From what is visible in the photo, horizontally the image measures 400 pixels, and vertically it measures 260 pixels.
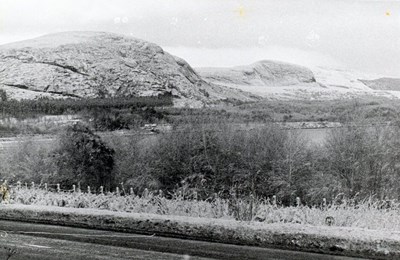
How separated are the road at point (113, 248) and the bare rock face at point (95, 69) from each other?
30899 mm

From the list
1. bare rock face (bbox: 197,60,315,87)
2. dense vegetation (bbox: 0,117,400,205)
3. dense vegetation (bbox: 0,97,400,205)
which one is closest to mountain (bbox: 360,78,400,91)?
dense vegetation (bbox: 0,97,400,205)

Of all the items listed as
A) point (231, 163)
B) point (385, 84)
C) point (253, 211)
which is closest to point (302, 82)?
point (385, 84)

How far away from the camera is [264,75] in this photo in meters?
70.2

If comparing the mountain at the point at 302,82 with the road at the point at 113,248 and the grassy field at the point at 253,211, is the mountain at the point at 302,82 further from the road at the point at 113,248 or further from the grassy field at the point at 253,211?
the road at the point at 113,248

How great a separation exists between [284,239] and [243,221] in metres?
1.81

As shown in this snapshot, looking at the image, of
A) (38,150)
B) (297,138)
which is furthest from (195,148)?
(38,150)

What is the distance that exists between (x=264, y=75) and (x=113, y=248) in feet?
202

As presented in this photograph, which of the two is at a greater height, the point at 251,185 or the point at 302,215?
the point at 302,215

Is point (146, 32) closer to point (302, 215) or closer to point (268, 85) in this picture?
point (302, 215)

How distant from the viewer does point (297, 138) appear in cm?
3131

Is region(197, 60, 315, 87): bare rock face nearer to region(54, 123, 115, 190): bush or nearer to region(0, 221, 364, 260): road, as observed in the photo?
region(54, 123, 115, 190): bush

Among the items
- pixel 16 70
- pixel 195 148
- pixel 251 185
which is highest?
pixel 16 70

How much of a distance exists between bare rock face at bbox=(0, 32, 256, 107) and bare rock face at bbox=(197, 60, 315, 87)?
5.15 metres

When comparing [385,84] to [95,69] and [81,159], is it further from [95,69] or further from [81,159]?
[95,69]
